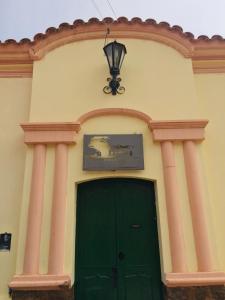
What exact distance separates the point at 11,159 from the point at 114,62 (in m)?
2.24

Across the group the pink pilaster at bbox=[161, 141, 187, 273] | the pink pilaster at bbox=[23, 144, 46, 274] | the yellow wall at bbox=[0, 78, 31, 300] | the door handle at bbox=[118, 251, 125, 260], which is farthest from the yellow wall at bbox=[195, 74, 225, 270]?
the yellow wall at bbox=[0, 78, 31, 300]

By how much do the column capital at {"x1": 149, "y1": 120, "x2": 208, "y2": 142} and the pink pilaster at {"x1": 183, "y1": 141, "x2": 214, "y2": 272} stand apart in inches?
5.6

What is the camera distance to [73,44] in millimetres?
5562

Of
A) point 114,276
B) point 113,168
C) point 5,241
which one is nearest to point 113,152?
point 113,168

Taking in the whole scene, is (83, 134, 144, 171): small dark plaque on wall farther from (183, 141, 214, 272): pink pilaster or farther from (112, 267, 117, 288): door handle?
(112, 267, 117, 288): door handle

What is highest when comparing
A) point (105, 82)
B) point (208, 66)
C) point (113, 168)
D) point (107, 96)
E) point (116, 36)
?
point (116, 36)

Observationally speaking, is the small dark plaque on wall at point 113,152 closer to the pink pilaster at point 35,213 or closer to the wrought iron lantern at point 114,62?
the pink pilaster at point 35,213

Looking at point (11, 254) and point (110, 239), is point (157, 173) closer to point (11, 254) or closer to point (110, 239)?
point (110, 239)

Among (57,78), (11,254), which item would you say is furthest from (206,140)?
(11,254)

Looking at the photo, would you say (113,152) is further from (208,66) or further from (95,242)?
(208,66)

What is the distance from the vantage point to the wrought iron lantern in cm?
498

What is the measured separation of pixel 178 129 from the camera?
15.7 ft

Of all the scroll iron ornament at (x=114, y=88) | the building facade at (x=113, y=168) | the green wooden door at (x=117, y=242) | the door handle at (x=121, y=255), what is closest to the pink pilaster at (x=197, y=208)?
the building facade at (x=113, y=168)

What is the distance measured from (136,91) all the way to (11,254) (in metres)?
3.12
